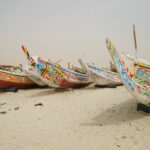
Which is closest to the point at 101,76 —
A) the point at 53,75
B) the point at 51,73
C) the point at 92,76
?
the point at 92,76

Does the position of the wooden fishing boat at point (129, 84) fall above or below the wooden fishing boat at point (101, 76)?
above

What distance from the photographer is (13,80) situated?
863 cm

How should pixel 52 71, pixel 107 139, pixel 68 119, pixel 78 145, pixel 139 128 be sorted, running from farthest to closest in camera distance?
pixel 52 71 < pixel 68 119 < pixel 139 128 < pixel 107 139 < pixel 78 145

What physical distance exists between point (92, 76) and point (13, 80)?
521 centimetres

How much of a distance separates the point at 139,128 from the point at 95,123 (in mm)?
925

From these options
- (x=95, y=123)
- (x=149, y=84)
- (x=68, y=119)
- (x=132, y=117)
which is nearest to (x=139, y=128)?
(x=132, y=117)

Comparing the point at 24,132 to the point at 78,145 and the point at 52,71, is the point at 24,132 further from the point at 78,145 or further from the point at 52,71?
the point at 52,71

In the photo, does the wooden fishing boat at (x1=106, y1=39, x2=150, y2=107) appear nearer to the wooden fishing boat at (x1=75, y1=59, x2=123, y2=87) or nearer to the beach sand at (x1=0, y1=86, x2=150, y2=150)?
the beach sand at (x1=0, y1=86, x2=150, y2=150)

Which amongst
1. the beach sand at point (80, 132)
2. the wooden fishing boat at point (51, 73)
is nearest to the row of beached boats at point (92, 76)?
the wooden fishing boat at point (51, 73)

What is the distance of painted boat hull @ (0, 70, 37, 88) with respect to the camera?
26.7 ft

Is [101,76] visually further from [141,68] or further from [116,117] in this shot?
[116,117]

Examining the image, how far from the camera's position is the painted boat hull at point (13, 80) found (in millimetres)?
8148

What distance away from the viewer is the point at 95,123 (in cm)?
297

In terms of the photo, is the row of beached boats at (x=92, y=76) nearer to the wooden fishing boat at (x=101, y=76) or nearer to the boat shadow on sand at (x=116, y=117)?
the wooden fishing boat at (x=101, y=76)
